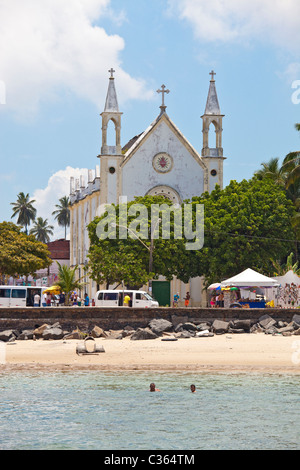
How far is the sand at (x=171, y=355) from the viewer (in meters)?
25.4

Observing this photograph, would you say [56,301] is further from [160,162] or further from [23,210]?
[23,210]

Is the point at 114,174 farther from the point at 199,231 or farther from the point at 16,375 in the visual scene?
the point at 16,375

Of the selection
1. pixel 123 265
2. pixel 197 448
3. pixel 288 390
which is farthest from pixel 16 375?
pixel 123 265

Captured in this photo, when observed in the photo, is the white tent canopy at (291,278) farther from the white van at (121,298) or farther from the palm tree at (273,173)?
the palm tree at (273,173)

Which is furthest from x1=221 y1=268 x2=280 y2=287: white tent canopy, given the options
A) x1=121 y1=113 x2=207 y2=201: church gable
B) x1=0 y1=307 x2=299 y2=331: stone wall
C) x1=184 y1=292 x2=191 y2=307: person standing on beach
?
x1=121 y1=113 x2=207 y2=201: church gable

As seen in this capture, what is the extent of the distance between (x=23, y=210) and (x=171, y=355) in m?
107

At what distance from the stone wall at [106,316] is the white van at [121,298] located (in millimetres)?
8476

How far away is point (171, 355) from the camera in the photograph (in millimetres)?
27516

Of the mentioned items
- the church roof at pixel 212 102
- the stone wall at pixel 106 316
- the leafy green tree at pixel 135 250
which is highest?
the church roof at pixel 212 102

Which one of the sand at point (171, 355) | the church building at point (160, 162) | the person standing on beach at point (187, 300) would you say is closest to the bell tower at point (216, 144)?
the church building at point (160, 162)

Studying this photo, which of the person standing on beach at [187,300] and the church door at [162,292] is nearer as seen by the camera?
the person standing on beach at [187,300]

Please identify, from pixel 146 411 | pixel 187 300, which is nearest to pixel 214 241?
pixel 187 300

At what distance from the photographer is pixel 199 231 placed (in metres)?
53.5

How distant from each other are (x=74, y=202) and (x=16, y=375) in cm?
5456
